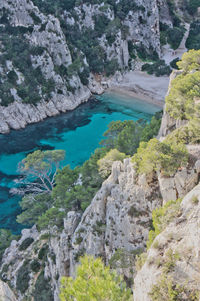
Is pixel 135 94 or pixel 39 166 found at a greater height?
pixel 135 94

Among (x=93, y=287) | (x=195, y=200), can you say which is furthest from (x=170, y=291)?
(x=195, y=200)

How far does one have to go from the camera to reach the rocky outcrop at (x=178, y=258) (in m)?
8.09

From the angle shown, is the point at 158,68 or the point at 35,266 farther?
the point at 158,68

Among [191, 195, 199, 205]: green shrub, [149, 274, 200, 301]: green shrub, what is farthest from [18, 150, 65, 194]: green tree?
[149, 274, 200, 301]: green shrub

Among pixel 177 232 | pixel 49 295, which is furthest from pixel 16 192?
pixel 177 232

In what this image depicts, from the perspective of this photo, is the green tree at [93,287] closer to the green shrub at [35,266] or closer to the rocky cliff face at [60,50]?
the green shrub at [35,266]

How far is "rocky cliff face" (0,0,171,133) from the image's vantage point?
2307 inches

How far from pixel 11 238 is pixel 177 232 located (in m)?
26.4

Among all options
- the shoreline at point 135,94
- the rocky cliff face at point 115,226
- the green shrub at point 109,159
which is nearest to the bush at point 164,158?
the rocky cliff face at point 115,226

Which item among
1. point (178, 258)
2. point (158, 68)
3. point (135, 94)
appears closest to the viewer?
point (178, 258)

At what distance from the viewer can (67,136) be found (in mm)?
53594

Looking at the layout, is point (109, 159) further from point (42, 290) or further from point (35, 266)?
point (42, 290)

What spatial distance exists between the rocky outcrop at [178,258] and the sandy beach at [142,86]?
177 ft

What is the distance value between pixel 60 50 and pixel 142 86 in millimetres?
22858
